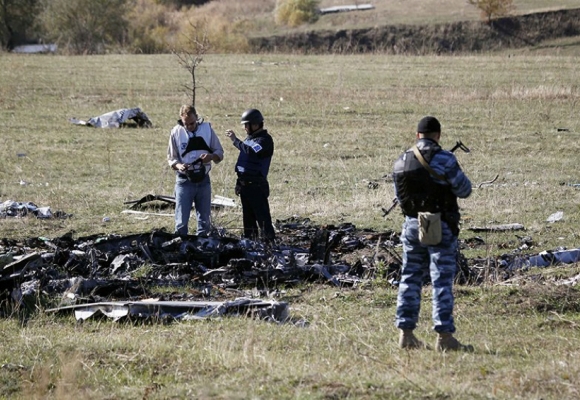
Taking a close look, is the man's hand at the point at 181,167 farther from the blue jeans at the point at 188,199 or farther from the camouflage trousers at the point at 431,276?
the camouflage trousers at the point at 431,276

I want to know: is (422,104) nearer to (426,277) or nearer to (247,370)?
(426,277)

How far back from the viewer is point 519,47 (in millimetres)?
60562

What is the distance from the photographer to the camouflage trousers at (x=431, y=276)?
7207 millimetres

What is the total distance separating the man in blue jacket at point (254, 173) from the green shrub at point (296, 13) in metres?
59.6

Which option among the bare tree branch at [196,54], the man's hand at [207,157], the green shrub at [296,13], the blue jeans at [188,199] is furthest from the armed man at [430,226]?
the green shrub at [296,13]

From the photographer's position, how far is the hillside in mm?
61188

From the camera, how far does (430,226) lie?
7.13m

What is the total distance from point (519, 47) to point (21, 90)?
37329mm

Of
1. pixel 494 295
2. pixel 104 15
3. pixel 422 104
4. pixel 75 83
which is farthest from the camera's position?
pixel 104 15

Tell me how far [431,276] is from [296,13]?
213 ft

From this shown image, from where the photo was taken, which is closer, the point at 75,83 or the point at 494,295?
the point at 494,295

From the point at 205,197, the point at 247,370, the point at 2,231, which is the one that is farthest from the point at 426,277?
the point at 2,231

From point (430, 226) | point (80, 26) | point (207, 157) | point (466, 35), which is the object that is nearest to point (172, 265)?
point (207, 157)

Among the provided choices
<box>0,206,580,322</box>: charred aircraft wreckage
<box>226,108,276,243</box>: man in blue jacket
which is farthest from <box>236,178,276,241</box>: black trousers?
<box>0,206,580,322</box>: charred aircraft wreckage
